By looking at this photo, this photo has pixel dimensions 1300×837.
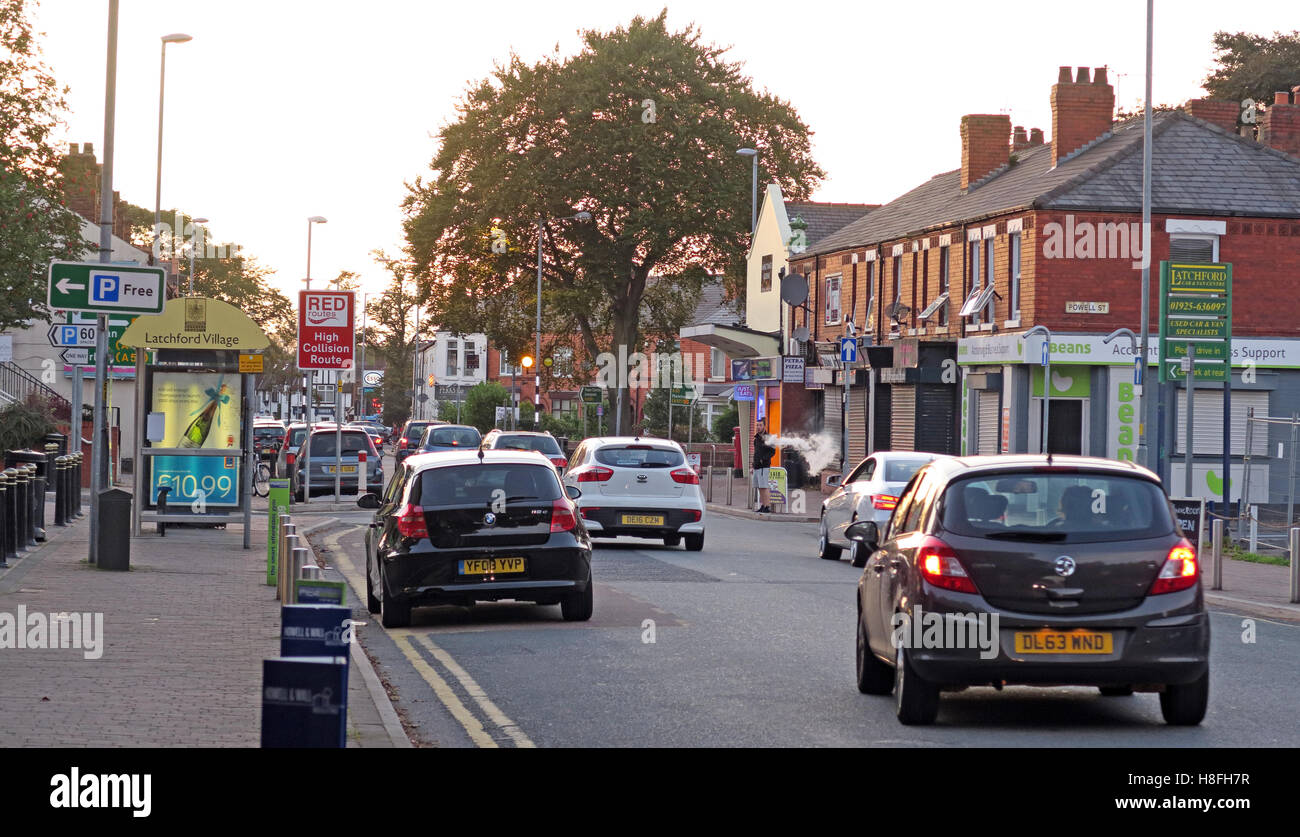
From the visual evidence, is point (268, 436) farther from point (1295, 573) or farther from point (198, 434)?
point (1295, 573)

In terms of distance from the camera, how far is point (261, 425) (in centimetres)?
5553

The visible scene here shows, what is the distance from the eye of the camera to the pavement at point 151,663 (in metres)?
8.74

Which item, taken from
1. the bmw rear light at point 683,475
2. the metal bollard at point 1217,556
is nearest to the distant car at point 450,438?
the bmw rear light at point 683,475

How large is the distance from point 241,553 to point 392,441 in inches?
3211

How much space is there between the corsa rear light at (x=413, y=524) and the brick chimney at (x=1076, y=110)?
30.9m

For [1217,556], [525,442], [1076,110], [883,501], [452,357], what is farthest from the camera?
[452,357]

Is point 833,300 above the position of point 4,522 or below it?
above

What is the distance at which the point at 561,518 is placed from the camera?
1466cm

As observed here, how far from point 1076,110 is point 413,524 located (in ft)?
104

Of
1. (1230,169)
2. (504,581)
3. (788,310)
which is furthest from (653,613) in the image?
(788,310)

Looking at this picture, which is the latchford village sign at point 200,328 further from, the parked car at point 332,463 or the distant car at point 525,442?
the parked car at point 332,463

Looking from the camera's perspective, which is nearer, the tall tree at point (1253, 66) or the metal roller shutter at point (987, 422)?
the metal roller shutter at point (987, 422)

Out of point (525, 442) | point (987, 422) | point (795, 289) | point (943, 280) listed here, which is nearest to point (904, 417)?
point (943, 280)

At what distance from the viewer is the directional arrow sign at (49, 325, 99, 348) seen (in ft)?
81.8
